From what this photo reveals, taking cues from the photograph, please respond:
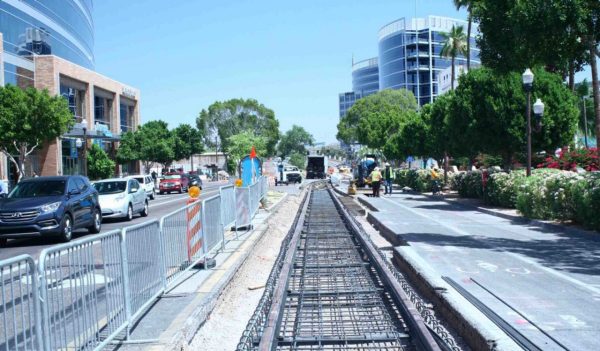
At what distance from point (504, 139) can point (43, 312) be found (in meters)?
27.0

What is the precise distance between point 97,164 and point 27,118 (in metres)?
22.0

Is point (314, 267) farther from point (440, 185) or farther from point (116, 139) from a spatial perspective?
point (116, 139)

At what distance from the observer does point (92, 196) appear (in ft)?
63.9

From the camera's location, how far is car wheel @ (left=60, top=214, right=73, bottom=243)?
1689 cm

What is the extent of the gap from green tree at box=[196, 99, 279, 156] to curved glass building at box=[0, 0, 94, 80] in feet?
83.9

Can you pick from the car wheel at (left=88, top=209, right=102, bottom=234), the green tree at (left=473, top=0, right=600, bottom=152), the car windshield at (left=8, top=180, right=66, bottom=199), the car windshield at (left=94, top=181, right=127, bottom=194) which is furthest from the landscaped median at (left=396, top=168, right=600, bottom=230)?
the car windshield at (left=94, top=181, right=127, bottom=194)

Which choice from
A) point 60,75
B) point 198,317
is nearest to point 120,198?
point 198,317

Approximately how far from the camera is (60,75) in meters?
49.8

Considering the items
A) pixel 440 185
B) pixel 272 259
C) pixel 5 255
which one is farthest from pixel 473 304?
pixel 440 185

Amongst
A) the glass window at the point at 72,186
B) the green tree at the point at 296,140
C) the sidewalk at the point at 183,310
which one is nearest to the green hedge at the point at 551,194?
the sidewalk at the point at 183,310

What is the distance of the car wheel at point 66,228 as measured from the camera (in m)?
16.9

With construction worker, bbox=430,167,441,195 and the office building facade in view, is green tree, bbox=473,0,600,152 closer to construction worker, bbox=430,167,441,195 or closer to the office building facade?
construction worker, bbox=430,167,441,195

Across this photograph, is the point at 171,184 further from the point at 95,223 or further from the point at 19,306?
the point at 19,306

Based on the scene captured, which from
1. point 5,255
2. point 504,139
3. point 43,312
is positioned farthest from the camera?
point 504,139
